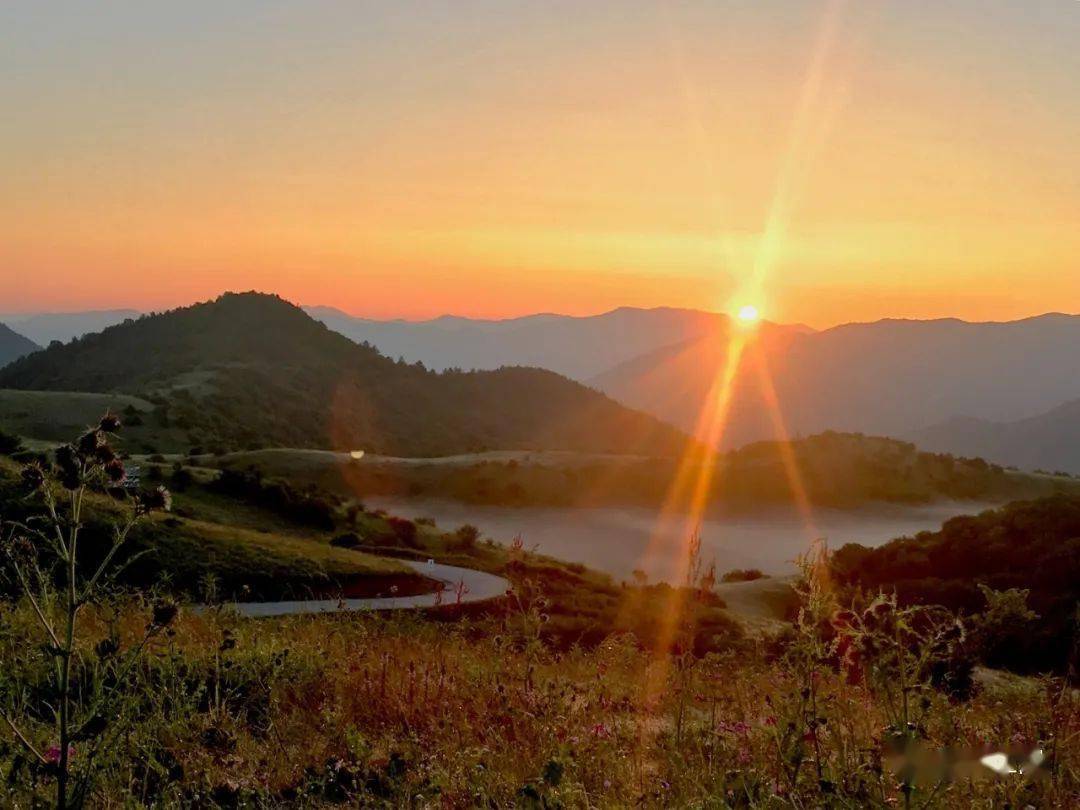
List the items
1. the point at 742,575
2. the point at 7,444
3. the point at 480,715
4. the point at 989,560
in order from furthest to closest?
the point at 742,575 < the point at 989,560 < the point at 7,444 < the point at 480,715

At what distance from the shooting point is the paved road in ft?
67.1

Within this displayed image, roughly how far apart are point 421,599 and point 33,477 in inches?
847

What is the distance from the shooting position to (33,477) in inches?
168

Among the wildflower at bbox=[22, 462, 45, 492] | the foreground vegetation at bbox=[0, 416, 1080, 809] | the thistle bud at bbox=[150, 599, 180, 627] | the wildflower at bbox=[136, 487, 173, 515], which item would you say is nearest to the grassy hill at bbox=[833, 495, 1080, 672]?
the foreground vegetation at bbox=[0, 416, 1080, 809]

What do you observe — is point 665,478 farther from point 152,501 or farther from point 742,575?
point 152,501

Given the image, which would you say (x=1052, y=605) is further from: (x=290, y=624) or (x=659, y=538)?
(x=659, y=538)

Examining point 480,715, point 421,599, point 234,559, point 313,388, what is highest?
point 313,388

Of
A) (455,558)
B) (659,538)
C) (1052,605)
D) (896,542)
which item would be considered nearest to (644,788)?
(1052,605)

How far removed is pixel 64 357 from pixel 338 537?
152 m

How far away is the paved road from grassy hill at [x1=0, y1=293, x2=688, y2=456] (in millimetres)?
84051

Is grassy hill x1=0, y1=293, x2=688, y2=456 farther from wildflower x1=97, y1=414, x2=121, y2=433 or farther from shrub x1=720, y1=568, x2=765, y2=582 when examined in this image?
wildflower x1=97, y1=414, x2=121, y2=433

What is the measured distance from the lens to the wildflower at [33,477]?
426cm

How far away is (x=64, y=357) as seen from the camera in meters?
171

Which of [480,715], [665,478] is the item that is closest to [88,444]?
[480,715]
